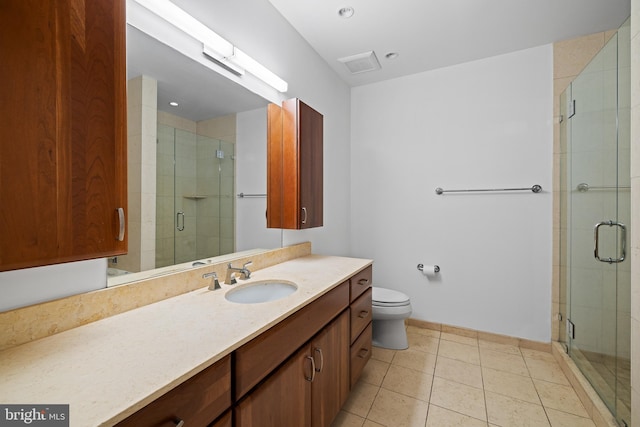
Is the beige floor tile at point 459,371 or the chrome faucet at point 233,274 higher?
the chrome faucet at point 233,274

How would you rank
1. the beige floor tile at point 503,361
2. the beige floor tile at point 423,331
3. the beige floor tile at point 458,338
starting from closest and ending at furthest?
the beige floor tile at point 503,361
the beige floor tile at point 458,338
the beige floor tile at point 423,331

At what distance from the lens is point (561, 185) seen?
83.0 inches

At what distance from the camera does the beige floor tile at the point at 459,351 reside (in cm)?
211

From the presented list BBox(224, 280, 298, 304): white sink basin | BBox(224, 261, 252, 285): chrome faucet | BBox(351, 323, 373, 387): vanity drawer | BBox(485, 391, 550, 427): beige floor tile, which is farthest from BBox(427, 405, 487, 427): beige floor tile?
BBox(224, 261, 252, 285): chrome faucet

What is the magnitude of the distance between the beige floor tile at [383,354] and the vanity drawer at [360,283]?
694mm

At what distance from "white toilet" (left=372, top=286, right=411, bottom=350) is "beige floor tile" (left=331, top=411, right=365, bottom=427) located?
78cm

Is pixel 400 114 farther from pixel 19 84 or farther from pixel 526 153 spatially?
pixel 19 84

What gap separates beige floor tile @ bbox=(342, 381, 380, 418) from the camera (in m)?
1.57

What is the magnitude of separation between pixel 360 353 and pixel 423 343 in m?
0.95

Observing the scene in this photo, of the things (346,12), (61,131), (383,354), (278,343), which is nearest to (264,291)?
(278,343)

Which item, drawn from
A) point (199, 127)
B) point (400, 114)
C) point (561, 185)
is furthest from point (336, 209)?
point (561, 185)

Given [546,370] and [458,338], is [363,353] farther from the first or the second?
[546,370]

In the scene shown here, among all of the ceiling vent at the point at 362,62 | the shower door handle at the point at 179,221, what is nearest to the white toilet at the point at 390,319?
the shower door handle at the point at 179,221

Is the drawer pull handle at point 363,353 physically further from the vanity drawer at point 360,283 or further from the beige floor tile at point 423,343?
the beige floor tile at point 423,343
